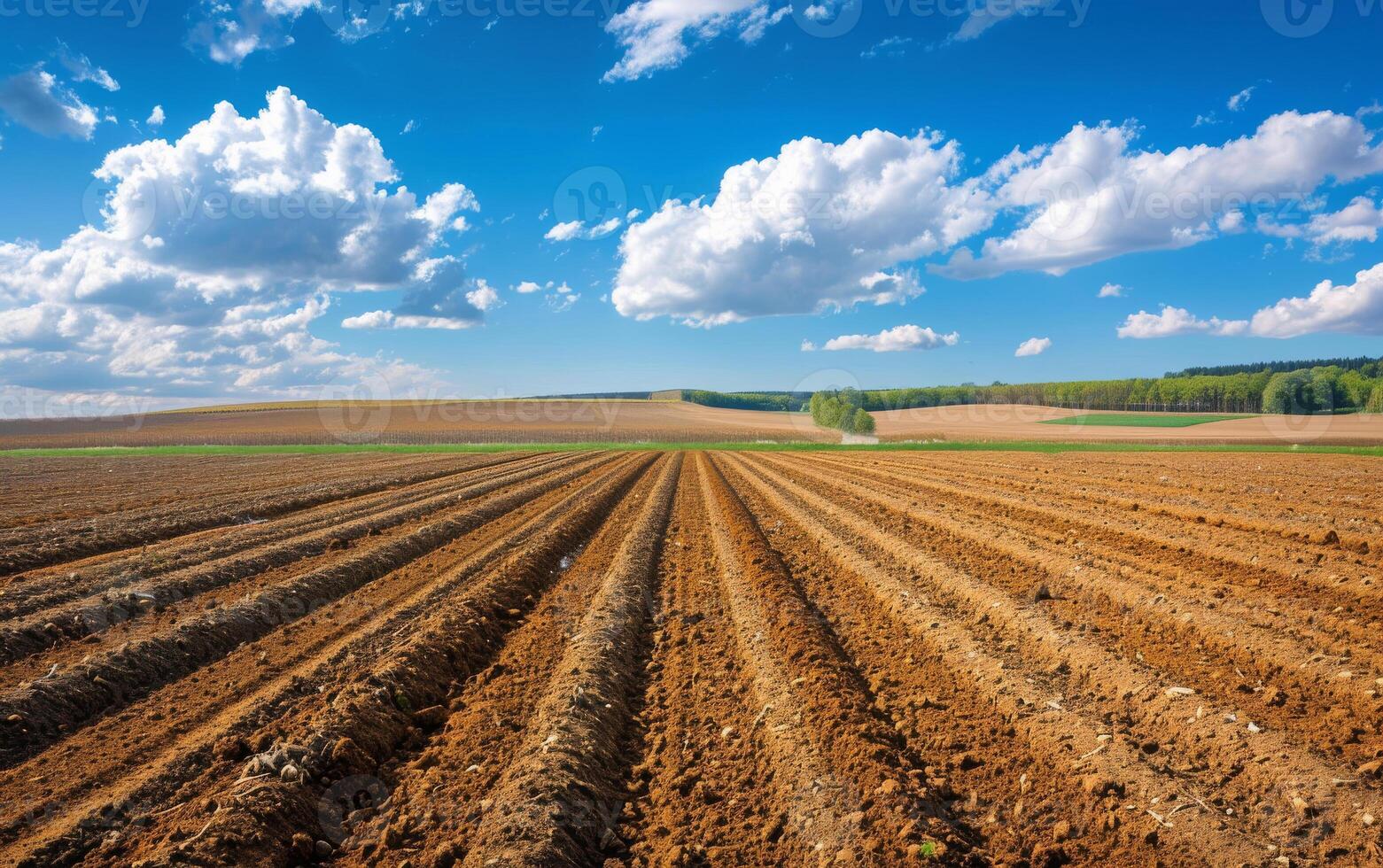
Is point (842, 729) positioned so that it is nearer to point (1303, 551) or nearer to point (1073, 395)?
point (1303, 551)

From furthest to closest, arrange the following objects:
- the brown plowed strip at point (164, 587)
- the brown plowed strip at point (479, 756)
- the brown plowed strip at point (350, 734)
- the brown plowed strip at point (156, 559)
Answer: the brown plowed strip at point (156, 559) → the brown plowed strip at point (164, 587) → the brown plowed strip at point (479, 756) → the brown plowed strip at point (350, 734)

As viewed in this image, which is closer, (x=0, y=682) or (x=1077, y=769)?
(x=1077, y=769)

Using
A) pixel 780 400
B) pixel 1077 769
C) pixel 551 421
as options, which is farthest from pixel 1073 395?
pixel 1077 769

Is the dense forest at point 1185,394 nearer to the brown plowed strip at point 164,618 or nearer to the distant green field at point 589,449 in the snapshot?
the distant green field at point 589,449

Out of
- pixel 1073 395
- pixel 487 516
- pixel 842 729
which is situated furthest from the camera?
pixel 1073 395

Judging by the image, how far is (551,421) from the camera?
317 feet

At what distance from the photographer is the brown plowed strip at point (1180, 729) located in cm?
419

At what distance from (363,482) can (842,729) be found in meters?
24.7

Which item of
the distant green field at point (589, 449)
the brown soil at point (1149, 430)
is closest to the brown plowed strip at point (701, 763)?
the distant green field at point (589, 449)

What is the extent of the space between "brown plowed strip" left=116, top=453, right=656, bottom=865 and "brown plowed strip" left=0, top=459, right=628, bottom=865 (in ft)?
0.93

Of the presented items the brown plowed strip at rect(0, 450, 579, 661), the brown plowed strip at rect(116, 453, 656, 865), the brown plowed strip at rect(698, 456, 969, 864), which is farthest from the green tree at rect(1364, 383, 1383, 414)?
the brown plowed strip at rect(116, 453, 656, 865)

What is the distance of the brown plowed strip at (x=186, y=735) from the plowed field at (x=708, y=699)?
32mm

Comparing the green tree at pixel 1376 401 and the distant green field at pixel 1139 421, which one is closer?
the distant green field at pixel 1139 421

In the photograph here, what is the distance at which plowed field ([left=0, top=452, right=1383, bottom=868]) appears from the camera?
410 cm
